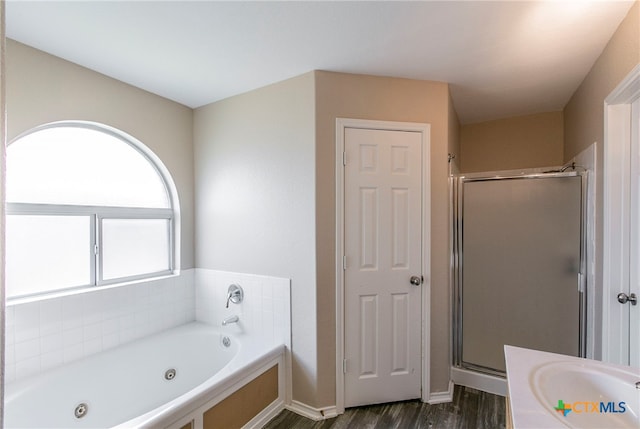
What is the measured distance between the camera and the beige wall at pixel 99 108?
5.40 ft

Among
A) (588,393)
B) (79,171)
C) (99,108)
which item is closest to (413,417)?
(588,393)

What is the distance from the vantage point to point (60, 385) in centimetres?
171

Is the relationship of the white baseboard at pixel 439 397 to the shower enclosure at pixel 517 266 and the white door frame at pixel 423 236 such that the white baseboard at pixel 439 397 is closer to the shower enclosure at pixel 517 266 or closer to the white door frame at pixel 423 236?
the white door frame at pixel 423 236

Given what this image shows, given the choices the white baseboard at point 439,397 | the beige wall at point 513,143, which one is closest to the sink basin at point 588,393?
the white baseboard at point 439,397

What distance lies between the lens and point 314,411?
6.49 ft

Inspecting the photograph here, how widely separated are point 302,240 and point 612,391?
5.23ft

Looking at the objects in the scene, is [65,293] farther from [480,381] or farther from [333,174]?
[480,381]

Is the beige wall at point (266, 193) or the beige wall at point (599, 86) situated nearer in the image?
the beige wall at point (599, 86)

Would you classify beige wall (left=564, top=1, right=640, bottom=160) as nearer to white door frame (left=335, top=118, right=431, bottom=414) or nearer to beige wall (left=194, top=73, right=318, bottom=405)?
white door frame (left=335, top=118, right=431, bottom=414)

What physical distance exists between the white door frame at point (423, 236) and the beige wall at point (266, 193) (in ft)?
0.57

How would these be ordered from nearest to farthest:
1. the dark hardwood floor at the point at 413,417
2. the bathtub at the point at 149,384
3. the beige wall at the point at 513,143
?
the bathtub at the point at 149,384 < the dark hardwood floor at the point at 413,417 < the beige wall at the point at 513,143

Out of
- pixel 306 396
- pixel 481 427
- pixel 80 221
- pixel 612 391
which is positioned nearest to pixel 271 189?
pixel 80 221

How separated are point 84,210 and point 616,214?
3.36 m

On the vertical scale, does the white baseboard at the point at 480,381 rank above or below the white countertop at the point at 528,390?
below
